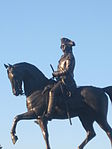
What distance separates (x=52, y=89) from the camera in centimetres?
1775

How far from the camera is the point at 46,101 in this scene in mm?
17844

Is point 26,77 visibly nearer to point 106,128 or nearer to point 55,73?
point 55,73

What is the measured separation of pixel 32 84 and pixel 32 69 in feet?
1.58

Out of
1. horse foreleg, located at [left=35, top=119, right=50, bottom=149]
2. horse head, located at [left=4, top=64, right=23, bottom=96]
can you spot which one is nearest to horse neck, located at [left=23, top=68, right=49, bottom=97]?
horse head, located at [left=4, top=64, right=23, bottom=96]

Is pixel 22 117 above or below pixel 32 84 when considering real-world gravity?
below

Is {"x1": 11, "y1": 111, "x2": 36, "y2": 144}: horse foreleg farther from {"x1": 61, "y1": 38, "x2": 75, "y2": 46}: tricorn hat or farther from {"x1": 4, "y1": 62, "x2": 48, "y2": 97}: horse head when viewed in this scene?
{"x1": 61, "y1": 38, "x2": 75, "y2": 46}: tricorn hat

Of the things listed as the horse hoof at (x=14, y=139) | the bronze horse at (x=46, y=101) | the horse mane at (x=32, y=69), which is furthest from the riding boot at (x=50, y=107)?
the horse hoof at (x=14, y=139)

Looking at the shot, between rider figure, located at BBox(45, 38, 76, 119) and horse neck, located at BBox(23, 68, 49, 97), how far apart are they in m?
0.49

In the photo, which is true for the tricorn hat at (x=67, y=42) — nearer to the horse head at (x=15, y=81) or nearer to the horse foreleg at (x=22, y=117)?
the horse head at (x=15, y=81)

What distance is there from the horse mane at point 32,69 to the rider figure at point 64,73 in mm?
460

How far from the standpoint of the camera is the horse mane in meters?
18.0

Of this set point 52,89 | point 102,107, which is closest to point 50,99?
point 52,89

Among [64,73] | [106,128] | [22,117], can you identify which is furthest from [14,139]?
[106,128]

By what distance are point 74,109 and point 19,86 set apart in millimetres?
1883
